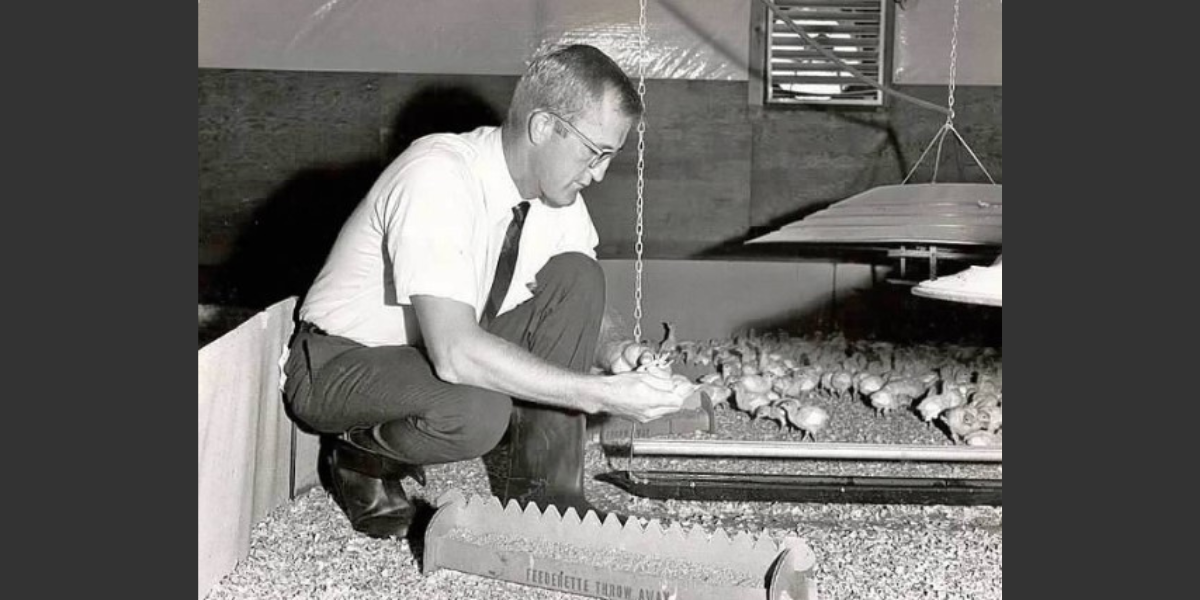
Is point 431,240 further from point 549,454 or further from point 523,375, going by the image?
point 549,454

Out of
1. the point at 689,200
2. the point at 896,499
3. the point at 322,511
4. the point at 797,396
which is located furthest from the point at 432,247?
the point at 689,200

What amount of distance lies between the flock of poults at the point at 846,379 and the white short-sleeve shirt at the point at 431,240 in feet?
1.87

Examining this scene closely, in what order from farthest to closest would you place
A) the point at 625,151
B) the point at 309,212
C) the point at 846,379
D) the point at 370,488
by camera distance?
the point at 309,212 → the point at 625,151 → the point at 846,379 → the point at 370,488

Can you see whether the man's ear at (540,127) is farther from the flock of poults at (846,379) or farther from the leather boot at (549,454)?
the flock of poults at (846,379)

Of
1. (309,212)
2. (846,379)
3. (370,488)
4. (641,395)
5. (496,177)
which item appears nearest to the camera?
(641,395)

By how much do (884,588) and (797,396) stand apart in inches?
62.2

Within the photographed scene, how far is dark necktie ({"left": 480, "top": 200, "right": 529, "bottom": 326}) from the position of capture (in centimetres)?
249

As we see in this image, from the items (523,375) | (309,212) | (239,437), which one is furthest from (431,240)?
(309,212)

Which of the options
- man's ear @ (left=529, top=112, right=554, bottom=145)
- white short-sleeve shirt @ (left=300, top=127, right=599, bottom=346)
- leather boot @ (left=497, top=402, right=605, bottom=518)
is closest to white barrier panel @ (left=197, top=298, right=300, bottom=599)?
white short-sleeve shirt @ (left=300, top=127, right=599, bottom=346)

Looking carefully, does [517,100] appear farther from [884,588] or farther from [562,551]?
[884,588]

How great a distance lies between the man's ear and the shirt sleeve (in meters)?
0.13

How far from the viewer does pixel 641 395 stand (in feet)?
7.01

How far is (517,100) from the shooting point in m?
2.34

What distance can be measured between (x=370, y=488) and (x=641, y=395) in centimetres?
67
